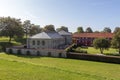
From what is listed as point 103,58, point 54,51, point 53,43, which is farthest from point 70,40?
point 103,58

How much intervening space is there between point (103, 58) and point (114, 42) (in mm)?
13211

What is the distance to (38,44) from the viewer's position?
175 ft

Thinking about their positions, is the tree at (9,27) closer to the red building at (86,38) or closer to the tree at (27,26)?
the tree at (27,26)

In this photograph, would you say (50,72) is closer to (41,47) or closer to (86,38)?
(41,47)

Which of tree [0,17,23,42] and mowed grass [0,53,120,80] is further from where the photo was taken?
tree [0,17,23,42]

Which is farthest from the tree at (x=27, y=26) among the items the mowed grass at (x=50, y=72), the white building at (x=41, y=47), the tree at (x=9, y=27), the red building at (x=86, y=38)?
the mowed grass at (x=50, y=72)

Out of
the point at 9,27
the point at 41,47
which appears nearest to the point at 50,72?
the point at 41,47

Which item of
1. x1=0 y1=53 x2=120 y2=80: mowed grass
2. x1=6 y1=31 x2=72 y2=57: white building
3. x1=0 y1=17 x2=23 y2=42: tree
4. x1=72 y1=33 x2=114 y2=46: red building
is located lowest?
x1=0 y1=53 x2=120 y2=80: mowed grass

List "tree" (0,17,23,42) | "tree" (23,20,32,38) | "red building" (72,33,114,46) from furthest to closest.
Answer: "tree" (23,20,32,38), "red building" (72,33,114,46), "tree" (0,17,23,42)

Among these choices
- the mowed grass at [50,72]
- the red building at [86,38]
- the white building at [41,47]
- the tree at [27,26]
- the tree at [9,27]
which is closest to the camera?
the mowed grass at [50,72]

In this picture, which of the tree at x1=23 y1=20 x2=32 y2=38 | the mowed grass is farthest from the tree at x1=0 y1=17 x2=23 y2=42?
the mowed grass

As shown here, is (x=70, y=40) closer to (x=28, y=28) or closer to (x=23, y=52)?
(x=28, y=28)

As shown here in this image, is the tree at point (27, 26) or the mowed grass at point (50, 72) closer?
the mowed grass at point (50, 72)

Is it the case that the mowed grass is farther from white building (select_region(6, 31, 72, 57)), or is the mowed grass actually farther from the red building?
the red building
